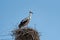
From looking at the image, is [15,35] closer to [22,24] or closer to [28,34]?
[28,34]

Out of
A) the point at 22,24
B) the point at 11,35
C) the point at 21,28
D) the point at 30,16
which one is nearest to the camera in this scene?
the point at 11,35

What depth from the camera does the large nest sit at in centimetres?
1308

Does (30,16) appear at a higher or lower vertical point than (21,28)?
higher

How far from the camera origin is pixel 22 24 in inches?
575

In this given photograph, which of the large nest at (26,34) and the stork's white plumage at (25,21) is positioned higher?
the stork's white plumage at (25,21)

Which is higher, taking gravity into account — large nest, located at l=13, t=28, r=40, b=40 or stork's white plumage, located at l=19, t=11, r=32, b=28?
stork's white plumage, located at l=19, t=11, r=32, b=28

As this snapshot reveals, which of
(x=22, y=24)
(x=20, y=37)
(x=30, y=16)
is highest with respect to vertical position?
(x=30, y=16)

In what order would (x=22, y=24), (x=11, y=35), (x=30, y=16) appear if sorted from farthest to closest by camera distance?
(x=30, y=16) < (x=22, y=24) < (x=11, y=35)

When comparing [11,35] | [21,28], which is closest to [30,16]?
[21,28]

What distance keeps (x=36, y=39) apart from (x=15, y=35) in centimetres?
100

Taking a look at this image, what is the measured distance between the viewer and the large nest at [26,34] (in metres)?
13.1

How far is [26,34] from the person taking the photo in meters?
13.3

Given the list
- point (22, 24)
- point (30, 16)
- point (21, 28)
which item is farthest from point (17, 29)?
point (30, 16)

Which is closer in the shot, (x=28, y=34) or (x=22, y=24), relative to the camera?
(x=28, y=34)
